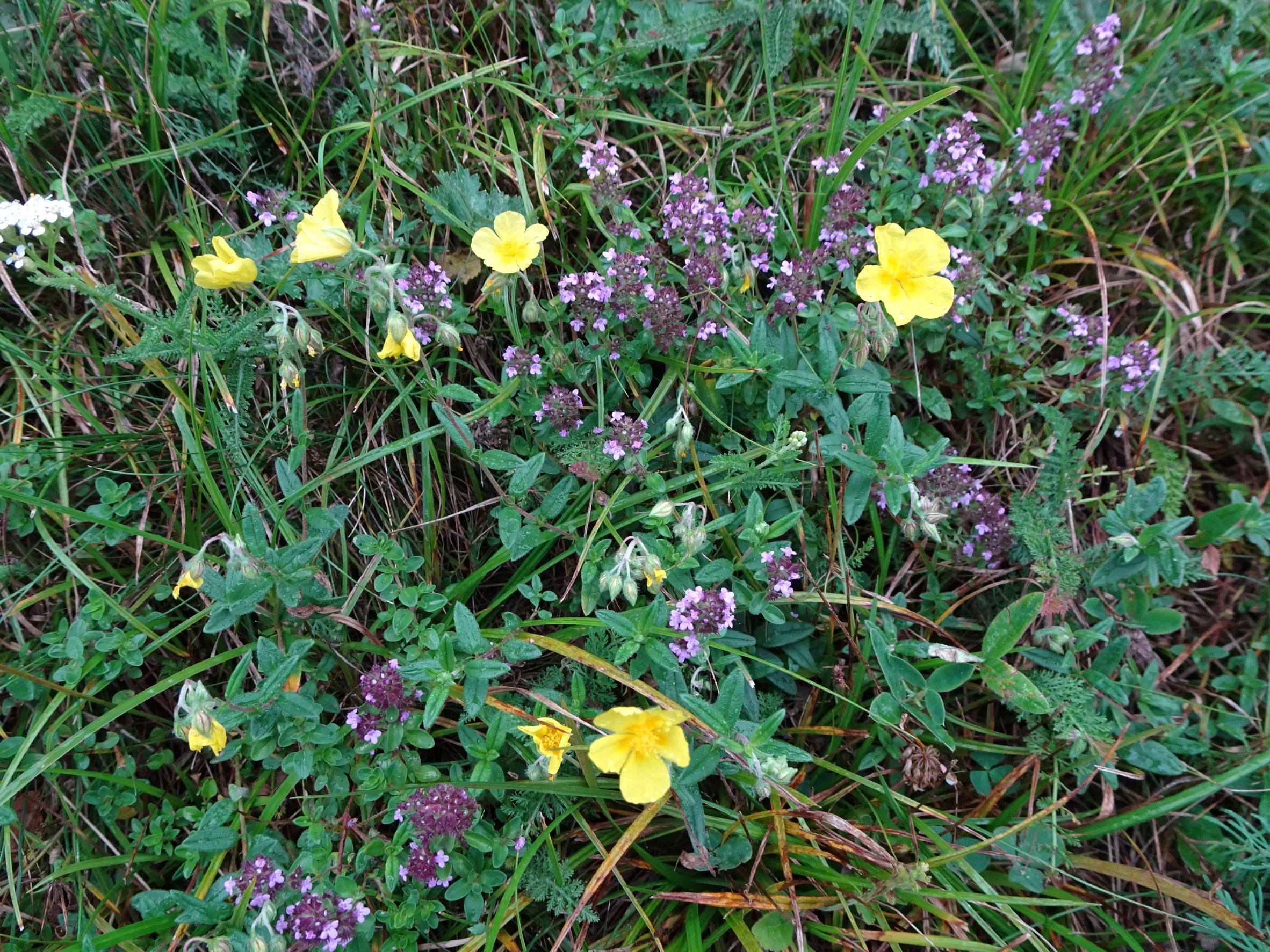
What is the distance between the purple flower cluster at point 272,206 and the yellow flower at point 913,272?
7.38 ft

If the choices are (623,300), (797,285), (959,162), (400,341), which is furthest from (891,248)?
(400,341)

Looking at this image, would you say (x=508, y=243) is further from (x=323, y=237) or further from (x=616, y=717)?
(x=616, y=717)

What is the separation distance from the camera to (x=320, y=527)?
9.63 ft

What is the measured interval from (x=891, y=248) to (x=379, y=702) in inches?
96.0

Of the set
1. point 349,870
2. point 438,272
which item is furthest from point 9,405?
point 349,870

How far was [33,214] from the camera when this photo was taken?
2.92 meters

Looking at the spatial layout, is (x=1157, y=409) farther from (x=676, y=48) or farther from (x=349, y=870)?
(x=349, y=870)

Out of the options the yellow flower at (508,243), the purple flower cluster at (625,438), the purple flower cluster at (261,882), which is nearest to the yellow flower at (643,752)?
the purple flower cluster at (625,438)

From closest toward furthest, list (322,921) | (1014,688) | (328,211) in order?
(322,921) → (328,211) → (1014,688)

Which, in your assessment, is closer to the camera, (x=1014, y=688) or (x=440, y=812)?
(x=440, y=812)

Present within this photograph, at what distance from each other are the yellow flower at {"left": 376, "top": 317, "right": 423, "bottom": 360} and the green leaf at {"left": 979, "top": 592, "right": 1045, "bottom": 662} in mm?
2347

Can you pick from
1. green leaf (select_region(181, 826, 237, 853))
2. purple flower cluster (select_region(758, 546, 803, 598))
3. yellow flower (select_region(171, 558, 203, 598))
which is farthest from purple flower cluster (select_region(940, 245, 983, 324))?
green leaf (select_region(181, 826, 237, 853))

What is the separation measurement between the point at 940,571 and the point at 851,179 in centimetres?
186

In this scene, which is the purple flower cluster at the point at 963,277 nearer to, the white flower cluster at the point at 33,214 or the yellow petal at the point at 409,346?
the yellow petal at the point at 409,346
